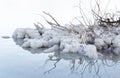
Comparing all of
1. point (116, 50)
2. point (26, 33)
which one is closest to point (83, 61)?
point (116, 50)

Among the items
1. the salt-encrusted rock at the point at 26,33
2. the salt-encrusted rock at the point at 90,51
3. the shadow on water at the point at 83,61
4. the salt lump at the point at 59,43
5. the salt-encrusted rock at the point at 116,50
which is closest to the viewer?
the shadow on water at the point at 83,61

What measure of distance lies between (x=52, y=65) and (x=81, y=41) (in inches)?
37.2

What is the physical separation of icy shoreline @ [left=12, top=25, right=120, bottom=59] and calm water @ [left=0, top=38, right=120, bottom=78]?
0.12m

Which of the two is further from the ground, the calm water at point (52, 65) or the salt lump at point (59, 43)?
the salt lump at point (59, 43)

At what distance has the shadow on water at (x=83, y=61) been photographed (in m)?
3.09

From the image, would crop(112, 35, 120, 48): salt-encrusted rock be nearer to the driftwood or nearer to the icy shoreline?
the icy shoreline

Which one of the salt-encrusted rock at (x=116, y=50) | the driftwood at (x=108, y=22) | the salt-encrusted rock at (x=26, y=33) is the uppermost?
the driftwood at (x=108, y=22)

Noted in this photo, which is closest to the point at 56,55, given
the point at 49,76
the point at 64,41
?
the point at 64,41

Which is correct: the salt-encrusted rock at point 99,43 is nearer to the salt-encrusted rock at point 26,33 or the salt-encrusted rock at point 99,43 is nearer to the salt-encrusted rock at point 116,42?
the salt-encrusted rock at point 116,42

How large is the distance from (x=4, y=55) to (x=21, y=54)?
20 cm

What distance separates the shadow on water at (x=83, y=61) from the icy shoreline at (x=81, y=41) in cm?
8

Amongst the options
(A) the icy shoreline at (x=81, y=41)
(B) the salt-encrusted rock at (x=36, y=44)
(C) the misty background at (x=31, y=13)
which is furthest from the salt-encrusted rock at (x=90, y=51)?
(C) the misty background at (x=31, y=13)

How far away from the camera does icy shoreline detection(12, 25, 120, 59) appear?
3.79 m

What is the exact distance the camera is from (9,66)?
317 cm
